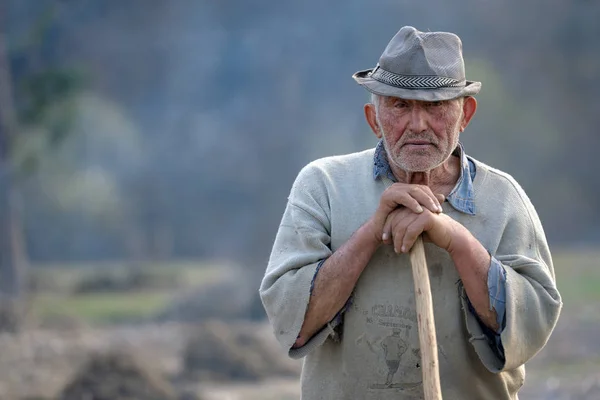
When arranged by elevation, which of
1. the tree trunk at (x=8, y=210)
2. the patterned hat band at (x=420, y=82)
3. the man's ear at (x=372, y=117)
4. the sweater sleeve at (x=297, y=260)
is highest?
the patterned hat band at (x=420, y=82)

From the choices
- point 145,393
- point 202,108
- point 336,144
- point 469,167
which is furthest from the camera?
point 202,108

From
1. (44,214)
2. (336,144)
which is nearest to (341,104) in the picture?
(336,144)

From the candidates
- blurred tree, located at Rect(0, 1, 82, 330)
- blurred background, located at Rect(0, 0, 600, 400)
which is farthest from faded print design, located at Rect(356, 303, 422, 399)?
blurred tree, located at Rect(0, 1, 82, 330)

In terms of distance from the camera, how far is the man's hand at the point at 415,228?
3.12 metres

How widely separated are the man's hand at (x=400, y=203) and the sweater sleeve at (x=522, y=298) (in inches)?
11.2

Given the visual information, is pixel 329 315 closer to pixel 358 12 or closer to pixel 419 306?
pixel 419 306

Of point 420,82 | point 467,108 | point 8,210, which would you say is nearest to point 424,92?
point 420,82

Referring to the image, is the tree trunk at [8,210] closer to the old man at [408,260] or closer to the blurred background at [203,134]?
the blurred background at [203,134]

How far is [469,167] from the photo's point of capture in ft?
11.3

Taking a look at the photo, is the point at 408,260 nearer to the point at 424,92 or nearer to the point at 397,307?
the point at 397,307

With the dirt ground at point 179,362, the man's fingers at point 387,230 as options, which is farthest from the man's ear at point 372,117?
the dirt ground at point 179,362

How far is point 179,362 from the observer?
39.4 ft

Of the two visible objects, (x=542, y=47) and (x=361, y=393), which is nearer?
(x=361, y=393)

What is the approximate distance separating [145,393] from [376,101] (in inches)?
243
